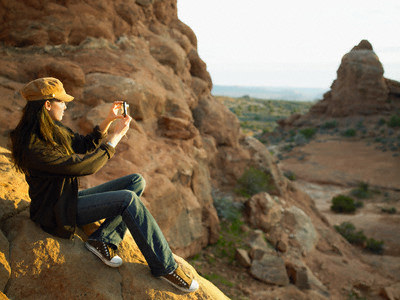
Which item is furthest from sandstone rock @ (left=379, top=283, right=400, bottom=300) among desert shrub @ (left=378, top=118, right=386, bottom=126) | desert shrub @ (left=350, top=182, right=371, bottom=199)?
desert shrub @ (left=378, top=118, right=386, bottom=126)

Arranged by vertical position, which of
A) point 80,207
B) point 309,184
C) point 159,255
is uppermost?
point 80,207

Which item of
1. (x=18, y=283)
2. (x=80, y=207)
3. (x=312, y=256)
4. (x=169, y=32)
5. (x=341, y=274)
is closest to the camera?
(x=18, y=283)

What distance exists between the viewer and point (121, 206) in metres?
2.54

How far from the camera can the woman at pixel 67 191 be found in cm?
222

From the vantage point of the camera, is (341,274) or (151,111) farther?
(341,274)

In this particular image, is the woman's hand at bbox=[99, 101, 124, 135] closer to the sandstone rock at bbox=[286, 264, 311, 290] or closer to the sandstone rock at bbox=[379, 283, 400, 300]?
the sandstone rock at bbox=[286, 264, 311, 290]

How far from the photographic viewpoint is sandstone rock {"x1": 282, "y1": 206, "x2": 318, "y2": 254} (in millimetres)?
8492

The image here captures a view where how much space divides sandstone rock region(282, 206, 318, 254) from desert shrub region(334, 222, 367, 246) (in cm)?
252

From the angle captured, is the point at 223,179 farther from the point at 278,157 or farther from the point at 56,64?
the point at 278,157

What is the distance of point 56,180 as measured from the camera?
91.7 inches

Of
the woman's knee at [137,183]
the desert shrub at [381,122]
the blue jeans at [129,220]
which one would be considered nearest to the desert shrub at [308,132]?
the desert shrub at [381,122]

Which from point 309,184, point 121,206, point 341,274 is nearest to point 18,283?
point 121,206

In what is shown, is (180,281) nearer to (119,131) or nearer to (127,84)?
(119,131)

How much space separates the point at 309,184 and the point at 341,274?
1195cm
